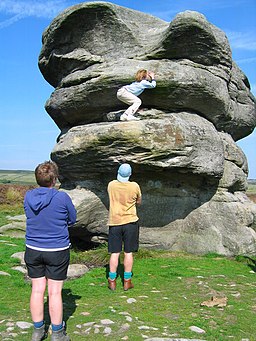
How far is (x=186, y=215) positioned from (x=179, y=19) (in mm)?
5815

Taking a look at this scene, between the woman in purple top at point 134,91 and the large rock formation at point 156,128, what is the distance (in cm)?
36

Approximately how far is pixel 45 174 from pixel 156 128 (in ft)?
19.7

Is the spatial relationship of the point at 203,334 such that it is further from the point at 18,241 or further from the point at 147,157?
the point at 18,241

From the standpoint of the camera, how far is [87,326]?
19.5 feet

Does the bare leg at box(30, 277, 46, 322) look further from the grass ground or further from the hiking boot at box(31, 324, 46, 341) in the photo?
the grass ground

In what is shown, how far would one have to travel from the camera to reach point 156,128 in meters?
11.0

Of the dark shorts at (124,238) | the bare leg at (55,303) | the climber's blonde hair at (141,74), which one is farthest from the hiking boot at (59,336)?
the climber's blonde hair at (141,74)

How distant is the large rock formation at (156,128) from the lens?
1117 cm

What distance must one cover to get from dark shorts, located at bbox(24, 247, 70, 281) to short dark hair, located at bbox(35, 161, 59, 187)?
0.94 meters

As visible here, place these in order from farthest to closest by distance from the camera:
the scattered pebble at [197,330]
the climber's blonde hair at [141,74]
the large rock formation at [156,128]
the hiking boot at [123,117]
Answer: the hiking boot at [123,117], the large rock formation at [156,128], the climber's blonde hair at [141,74], the scattered pebble at [197,330]

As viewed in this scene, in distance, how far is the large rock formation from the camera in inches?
440

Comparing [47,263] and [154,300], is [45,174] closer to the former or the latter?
[47,263]

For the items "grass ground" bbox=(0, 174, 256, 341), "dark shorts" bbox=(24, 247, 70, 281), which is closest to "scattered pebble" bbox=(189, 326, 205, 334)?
"grass ground" bbox=(0, 174, 256, 341)

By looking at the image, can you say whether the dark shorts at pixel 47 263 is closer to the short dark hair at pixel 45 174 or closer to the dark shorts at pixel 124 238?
the short dark hair at pixel 45 174
